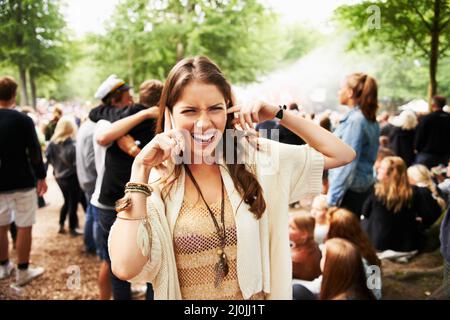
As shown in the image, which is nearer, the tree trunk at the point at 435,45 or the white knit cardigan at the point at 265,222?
the white knit cardigan at the point at 265,222

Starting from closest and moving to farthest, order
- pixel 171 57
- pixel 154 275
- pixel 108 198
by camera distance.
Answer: pixel 154 275 → pixel 108 198 → pixel 171 57

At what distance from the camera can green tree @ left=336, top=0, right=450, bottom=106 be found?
1.69m

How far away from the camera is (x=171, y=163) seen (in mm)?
1352

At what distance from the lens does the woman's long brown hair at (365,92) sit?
248 centimetres

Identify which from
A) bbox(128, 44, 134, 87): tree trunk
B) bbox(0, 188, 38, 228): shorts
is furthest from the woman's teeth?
bbox(0, 188, 38, 228): shorts

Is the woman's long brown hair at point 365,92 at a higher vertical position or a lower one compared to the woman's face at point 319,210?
higher

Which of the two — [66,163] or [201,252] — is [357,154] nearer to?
[201,252]

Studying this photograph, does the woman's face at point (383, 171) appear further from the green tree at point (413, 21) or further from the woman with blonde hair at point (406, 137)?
the woman with blonde hair at point (406, 137)

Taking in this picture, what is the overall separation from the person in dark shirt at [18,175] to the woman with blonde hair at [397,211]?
11.2 feet

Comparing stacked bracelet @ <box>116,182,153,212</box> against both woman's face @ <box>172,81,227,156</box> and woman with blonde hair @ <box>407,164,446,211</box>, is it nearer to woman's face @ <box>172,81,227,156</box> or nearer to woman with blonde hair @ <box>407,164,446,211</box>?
woman's face @ <box>172,81,227,156</box>

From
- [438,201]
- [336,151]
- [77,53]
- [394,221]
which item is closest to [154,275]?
[336,151]

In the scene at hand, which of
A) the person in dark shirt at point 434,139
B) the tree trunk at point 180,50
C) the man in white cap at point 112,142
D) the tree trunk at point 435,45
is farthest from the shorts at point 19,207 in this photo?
the person in dark shirt at point 434,139

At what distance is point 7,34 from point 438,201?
4.11 metres
